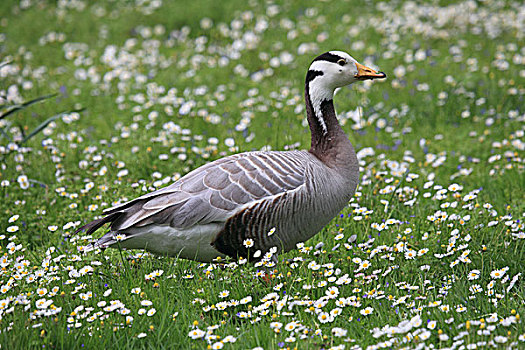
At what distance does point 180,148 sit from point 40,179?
5.10 ft

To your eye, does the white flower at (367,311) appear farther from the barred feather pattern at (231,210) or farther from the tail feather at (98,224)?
the tail feather at (98,224)

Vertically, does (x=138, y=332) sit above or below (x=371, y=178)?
above

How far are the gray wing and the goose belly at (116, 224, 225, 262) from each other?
2.0 inches

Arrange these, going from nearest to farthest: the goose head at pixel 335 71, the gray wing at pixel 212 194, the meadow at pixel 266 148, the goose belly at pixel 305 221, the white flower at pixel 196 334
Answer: the white flower at pixel 196 334, the meadow at pixel 266 148, the gray wing at pixel 212 194, the goose belly at pixel 305 221, the goose head at pixel 335 71

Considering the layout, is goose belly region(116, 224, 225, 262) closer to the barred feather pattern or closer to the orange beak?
the barred feather pattern

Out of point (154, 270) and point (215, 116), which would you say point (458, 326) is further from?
point (215, 116)

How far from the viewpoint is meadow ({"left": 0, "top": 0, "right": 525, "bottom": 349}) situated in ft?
12.6

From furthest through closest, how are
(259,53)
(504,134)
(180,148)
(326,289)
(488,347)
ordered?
(259,53), (504,134), (180,148), (326,289), (488,347)

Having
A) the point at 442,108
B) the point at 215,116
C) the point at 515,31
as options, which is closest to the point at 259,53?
the point at 215,116

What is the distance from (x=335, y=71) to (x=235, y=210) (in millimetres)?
1512

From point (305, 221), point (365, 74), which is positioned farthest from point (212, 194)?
point (365, 74)

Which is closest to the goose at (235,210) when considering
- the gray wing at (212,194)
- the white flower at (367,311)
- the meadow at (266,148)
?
the gray wing at (212,194)

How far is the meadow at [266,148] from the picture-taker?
383 cm

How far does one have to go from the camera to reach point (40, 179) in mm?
6500
